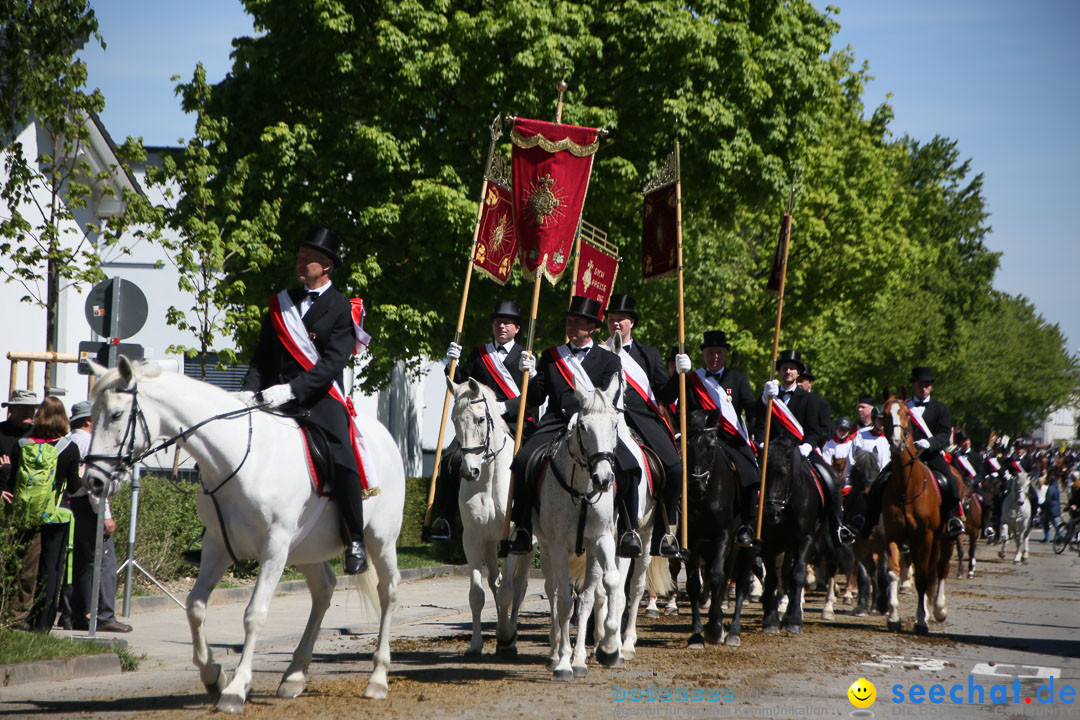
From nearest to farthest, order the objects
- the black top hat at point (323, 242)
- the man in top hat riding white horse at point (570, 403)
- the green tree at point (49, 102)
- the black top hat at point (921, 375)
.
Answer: the black top hat at point (323, 242) < the man in top hat riding white horse at point (570, 403) < the green tree at point (49, 102) < the black top hat at point (921, 375)

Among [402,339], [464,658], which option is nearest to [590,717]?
[464,658]

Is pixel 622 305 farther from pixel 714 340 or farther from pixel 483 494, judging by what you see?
pixel 483 494

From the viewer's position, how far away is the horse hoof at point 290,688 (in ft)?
26.6

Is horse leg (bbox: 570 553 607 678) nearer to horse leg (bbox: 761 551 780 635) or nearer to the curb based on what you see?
the curb

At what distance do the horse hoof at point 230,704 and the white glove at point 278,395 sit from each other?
1.87 m

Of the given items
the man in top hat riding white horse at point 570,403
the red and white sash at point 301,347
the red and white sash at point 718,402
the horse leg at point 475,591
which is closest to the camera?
the red and white sash at point 301,347

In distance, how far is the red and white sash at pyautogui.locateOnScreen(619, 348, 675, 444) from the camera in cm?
1151

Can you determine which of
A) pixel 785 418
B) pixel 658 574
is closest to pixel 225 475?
pixel 658 574

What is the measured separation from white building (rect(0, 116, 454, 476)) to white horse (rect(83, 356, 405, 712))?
8.09 m

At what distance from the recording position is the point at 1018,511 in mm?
30078

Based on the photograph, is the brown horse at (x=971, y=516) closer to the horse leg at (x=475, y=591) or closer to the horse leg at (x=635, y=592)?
the horse leg at (x=635, y=592)

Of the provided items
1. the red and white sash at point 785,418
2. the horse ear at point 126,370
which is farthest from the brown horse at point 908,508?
the horse ear at point 126,370

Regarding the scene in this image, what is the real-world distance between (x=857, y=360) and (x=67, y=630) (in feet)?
114

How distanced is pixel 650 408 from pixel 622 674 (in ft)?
9.83
